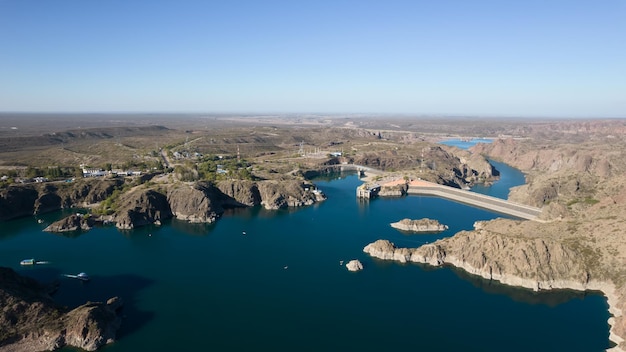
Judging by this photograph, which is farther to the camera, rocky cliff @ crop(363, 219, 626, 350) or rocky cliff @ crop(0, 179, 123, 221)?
rocky cliff @ crop(0, 179, 123, 221)

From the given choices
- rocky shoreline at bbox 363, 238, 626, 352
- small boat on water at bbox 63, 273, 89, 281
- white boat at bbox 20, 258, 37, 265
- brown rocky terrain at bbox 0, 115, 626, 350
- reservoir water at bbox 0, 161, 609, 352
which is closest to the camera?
reservoir water at bbox 0, 161, 609, 352

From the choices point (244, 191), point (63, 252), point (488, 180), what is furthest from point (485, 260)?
point (488, 180)

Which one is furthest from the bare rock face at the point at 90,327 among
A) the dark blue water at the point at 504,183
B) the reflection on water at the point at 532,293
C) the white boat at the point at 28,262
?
the dark blue water at the point at 504,183

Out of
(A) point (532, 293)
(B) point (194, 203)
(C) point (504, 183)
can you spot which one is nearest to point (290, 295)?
(A) point (532, 293)

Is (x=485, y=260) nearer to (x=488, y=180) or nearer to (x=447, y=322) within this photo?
(x=447, y=322)

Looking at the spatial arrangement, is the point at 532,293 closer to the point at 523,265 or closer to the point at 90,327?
the point at 523,265

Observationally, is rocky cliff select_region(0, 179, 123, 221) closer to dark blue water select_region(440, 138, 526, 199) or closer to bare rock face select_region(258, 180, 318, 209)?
bare rock face select_region(258, 180, 318, 209)

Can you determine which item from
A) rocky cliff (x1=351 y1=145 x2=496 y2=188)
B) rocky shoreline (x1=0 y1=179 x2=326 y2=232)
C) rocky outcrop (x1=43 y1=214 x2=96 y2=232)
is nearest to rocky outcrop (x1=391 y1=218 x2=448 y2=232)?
rocky shoreline (x1=0 y1=179 x2=326 y2=232)

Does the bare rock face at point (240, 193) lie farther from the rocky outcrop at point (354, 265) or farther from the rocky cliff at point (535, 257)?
the rocky outcrop at point (354, 265)
